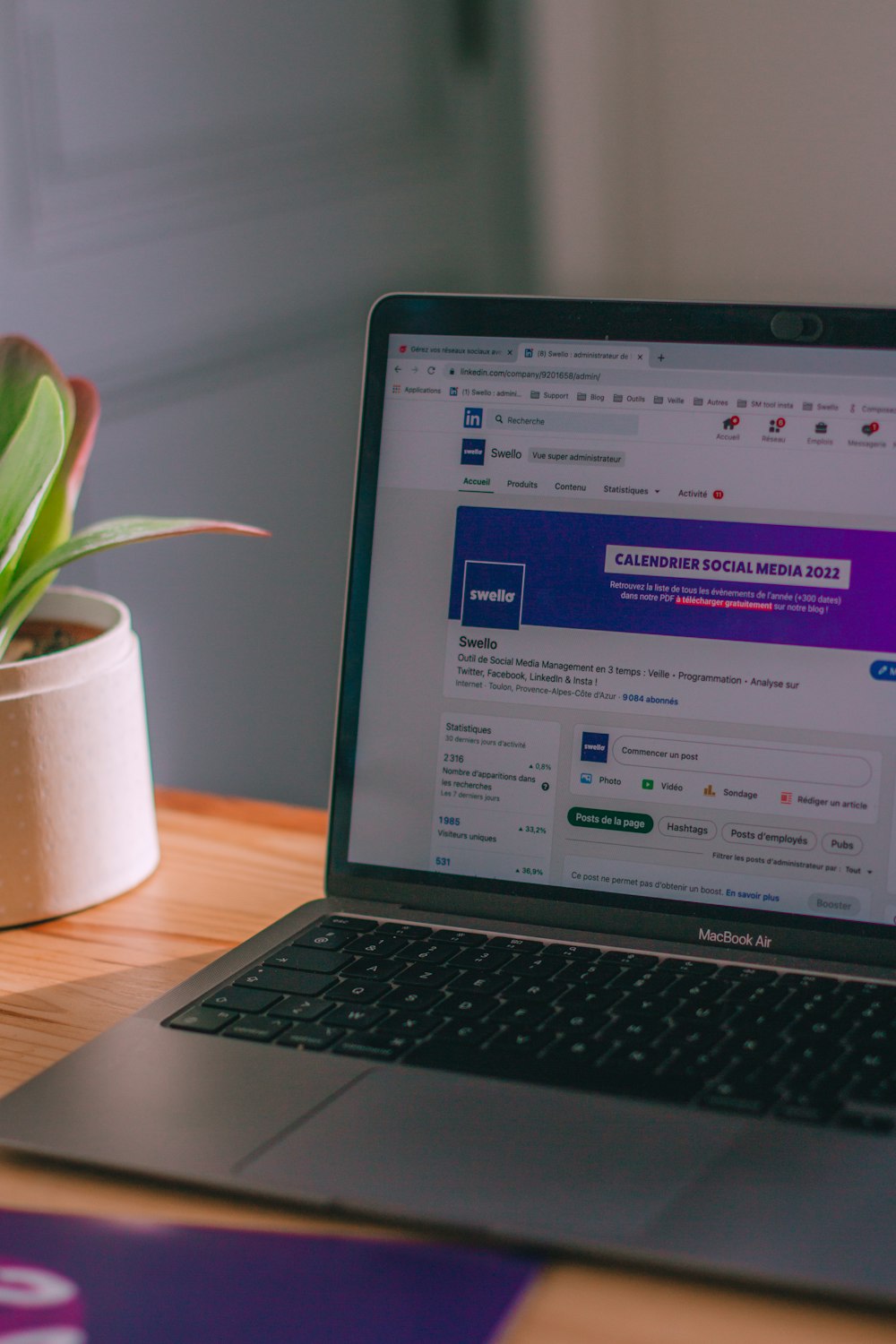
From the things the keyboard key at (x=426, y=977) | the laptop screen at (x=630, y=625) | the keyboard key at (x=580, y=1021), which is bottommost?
the keyboard key at (x=426, y=977)

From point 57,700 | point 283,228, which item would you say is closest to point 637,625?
point 57,700

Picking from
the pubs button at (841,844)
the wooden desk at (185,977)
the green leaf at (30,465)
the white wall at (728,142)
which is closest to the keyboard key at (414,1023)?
the wooden desk at (185,977)

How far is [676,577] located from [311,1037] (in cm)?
29

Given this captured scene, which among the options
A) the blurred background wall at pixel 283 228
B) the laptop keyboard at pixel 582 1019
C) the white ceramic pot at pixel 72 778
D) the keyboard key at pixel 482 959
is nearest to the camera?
the laptop keyboard at pixel 582 1019

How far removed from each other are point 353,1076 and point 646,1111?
12cm

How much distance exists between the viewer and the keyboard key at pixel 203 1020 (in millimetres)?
549

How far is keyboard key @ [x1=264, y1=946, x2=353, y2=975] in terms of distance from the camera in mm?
594

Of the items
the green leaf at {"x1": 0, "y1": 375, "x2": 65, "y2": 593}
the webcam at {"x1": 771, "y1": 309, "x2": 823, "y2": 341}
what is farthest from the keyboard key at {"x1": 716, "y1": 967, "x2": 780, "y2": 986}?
the green leaf at {"x1": 0, "y1": 375, "x2": 65, "y2": 593}

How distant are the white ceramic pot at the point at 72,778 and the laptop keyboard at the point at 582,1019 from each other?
0.18 meters

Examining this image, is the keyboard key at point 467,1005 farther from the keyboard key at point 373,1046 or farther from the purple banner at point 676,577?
the purple banner at point 676,577

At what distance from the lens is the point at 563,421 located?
2.15 ft

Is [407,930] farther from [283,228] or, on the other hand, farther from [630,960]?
[283,228]

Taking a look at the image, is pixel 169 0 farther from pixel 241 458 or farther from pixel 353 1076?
pixel 353 1076

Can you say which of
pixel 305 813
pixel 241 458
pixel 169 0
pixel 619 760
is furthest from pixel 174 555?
pixel 619 760
